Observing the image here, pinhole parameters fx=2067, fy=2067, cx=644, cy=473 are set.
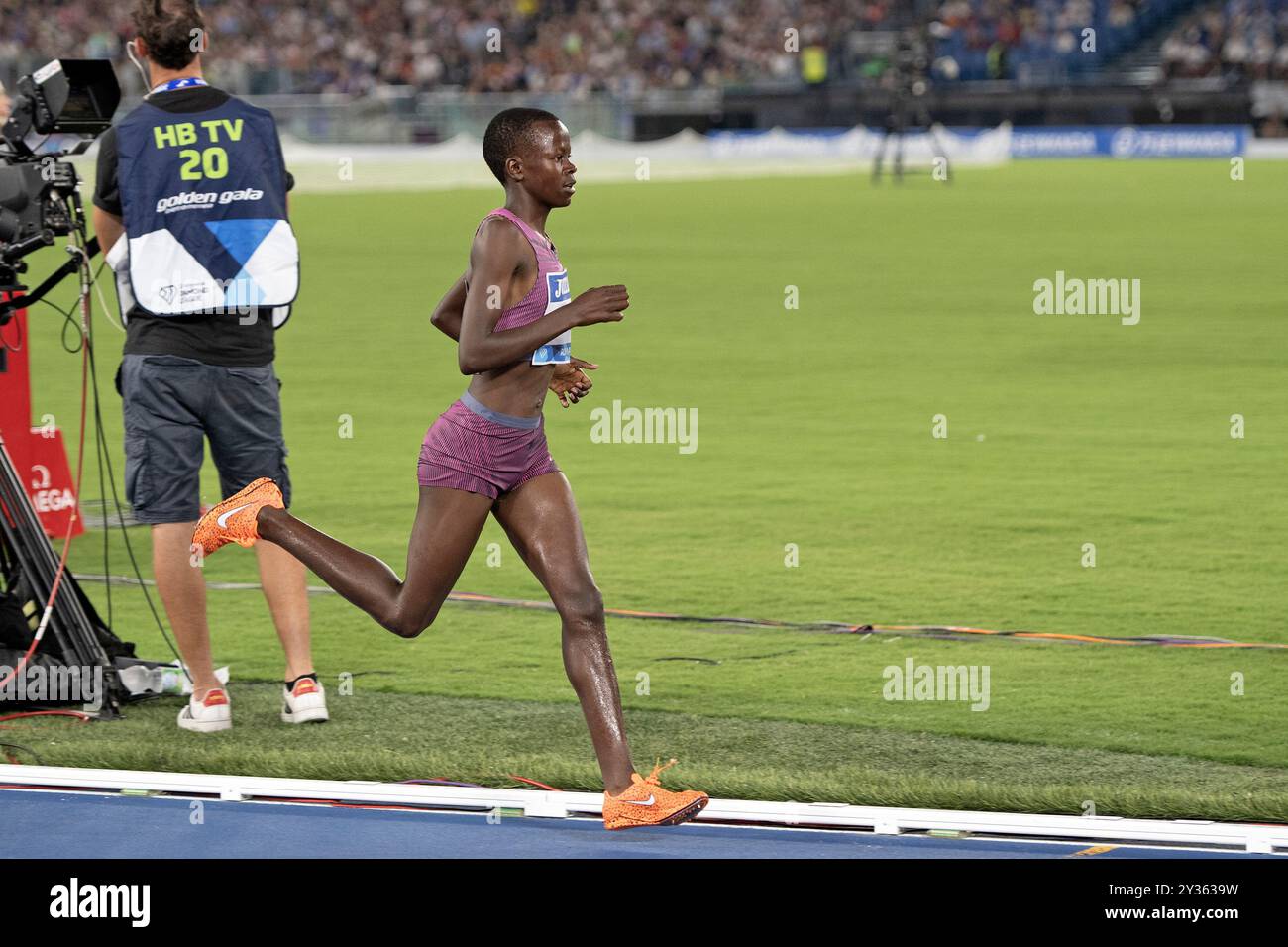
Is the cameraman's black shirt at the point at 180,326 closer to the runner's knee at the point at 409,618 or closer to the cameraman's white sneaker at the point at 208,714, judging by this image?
the cameraman's white sneaker at the point at 208,714

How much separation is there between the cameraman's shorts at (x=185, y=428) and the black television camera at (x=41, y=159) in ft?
1.84

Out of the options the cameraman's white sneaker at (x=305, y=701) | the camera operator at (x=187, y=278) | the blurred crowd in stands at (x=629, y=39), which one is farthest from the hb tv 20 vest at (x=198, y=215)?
the blurred crowd in stands at (x=629, y=39)

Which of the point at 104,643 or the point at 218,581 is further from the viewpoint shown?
→ the point at 218,581

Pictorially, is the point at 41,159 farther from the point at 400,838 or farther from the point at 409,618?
the point at 400,838

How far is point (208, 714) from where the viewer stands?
7020 millimetres

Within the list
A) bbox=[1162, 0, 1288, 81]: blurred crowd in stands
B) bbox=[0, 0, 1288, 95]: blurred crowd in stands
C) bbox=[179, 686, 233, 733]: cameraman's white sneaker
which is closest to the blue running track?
bbox=[179, 686, 233, 733]: cameraman's white sneaker

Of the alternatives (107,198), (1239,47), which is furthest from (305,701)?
(1239,47)

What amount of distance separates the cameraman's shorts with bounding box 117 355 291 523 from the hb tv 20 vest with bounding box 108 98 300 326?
0.21 m

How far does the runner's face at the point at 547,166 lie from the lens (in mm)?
5684

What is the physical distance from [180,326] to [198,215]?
14.5 inches
